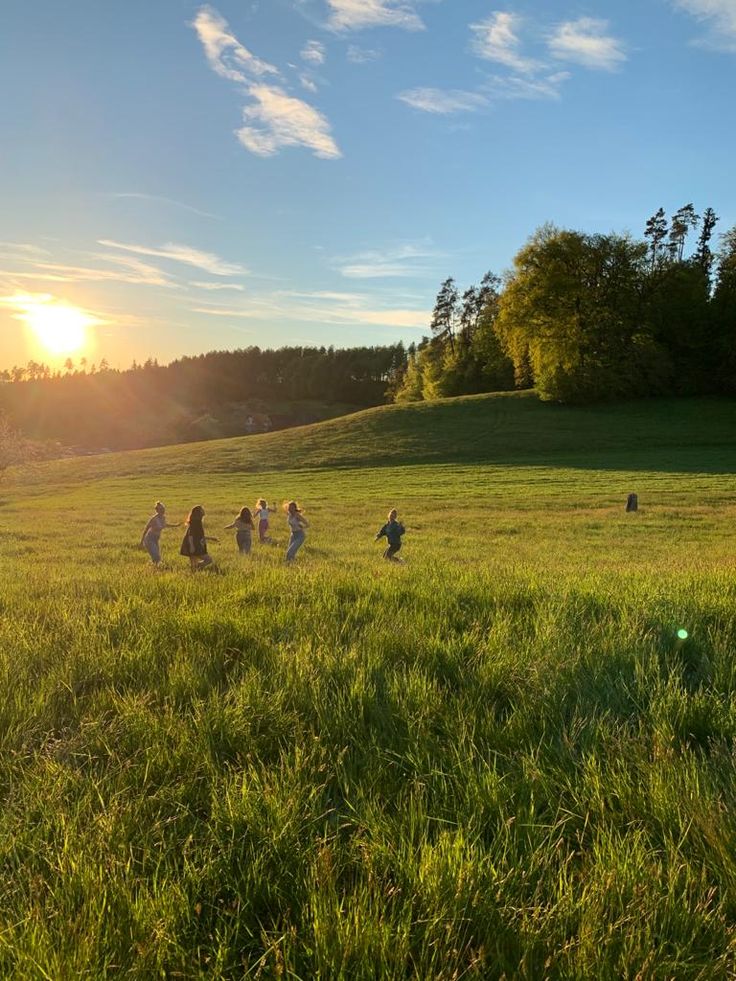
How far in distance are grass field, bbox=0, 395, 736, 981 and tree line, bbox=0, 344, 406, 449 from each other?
120m

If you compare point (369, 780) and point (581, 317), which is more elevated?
point (581, 317)

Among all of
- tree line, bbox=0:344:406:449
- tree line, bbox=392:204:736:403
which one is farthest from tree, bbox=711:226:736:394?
tree line, bbox=0:344:406:449

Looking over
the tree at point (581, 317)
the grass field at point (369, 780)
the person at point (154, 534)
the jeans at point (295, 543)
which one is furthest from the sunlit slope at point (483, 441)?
the grass field at point (369, 780)

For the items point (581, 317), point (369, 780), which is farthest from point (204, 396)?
point (369, 780)

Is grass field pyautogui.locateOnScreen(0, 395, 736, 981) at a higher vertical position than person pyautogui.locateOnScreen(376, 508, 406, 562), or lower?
higher

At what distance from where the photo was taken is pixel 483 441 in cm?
5584

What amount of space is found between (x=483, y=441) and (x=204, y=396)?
426 ft

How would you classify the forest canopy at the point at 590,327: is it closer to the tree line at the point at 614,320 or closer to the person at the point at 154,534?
the tree line at the point at 614,320

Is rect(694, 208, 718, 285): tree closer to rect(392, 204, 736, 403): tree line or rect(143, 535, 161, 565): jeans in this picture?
rect(392, 204, 736, 403): tree line

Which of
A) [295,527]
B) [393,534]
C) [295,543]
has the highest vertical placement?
[295,527]

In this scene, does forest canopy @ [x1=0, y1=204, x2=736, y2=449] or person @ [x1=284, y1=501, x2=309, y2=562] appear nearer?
person @ [x1=284, y1=501, x2=309, y2=562]

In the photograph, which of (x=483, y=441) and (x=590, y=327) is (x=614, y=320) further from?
(x=483, y=441)

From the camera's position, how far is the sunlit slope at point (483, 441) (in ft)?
164

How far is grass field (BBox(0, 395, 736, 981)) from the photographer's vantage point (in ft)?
5.63
